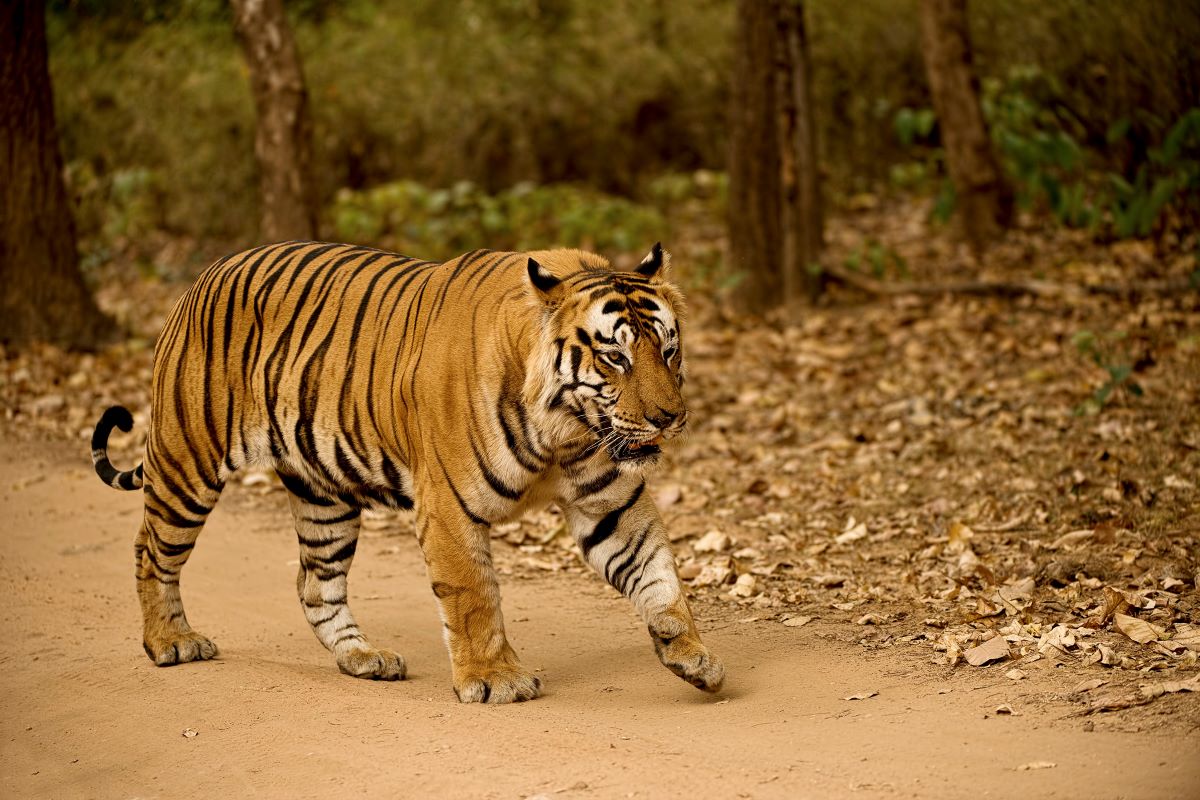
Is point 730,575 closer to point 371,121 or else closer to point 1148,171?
point 1148,171

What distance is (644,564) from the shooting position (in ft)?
14.6

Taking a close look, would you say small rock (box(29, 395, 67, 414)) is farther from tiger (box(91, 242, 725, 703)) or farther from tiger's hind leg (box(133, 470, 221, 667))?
tiger's hind leg (box(133, 470, 221, 667))

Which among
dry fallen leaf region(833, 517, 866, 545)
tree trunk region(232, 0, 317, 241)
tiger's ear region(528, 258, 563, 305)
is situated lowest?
dry fallen leaf region(833, 517, 866, 545)

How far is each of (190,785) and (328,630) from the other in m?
1.19

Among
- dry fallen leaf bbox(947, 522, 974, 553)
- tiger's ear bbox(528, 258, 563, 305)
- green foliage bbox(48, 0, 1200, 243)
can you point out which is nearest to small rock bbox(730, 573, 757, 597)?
dry fallen leaf bbox(947, 522, 974, 553)

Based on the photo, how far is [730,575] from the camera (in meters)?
5.77

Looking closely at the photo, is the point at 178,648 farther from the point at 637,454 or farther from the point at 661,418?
the point at 661,418

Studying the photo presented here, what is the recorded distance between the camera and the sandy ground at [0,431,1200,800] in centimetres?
357

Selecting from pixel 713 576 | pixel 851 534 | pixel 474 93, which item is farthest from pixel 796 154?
pixel 474 93

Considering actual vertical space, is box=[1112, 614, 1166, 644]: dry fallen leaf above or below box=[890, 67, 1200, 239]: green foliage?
below

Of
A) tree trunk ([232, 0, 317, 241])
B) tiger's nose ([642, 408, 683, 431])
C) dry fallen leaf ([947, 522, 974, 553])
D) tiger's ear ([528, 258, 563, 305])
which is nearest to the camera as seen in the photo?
tiger's nose ([642, 408, 683, 431])

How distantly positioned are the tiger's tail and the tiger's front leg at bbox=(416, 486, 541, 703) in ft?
4.93

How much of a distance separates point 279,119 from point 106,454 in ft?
12.9

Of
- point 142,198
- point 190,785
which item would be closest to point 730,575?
point 190,785
